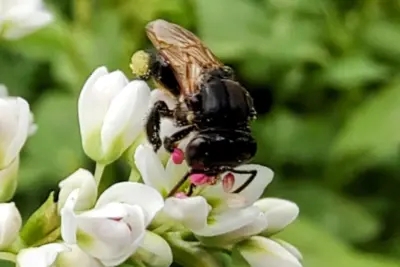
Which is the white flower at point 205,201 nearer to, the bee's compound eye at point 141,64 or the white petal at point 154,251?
the white petal at point 154,251

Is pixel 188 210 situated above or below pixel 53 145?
above

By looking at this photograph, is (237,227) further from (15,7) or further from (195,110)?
(15,7)

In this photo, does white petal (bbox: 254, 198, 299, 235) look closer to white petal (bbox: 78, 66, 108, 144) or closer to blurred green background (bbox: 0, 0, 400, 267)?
white petal (bbox: 78, 66, 108, 144)

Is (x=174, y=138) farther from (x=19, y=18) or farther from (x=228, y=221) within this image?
(x=19, y=18)

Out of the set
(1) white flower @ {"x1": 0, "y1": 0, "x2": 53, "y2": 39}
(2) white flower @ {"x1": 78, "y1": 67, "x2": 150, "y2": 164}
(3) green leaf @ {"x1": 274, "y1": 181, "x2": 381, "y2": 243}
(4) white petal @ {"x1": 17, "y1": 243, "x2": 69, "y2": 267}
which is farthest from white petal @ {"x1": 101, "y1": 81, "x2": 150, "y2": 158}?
(3) green leaf @ {"x1": 274, "y1": 181, "x2": 381, "y2": 243}

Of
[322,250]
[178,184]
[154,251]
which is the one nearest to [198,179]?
[178,184]

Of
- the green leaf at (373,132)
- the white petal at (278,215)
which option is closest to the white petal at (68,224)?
the white petal at (278,215)

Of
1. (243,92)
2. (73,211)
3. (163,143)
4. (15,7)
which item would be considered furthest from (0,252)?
(15,7)
